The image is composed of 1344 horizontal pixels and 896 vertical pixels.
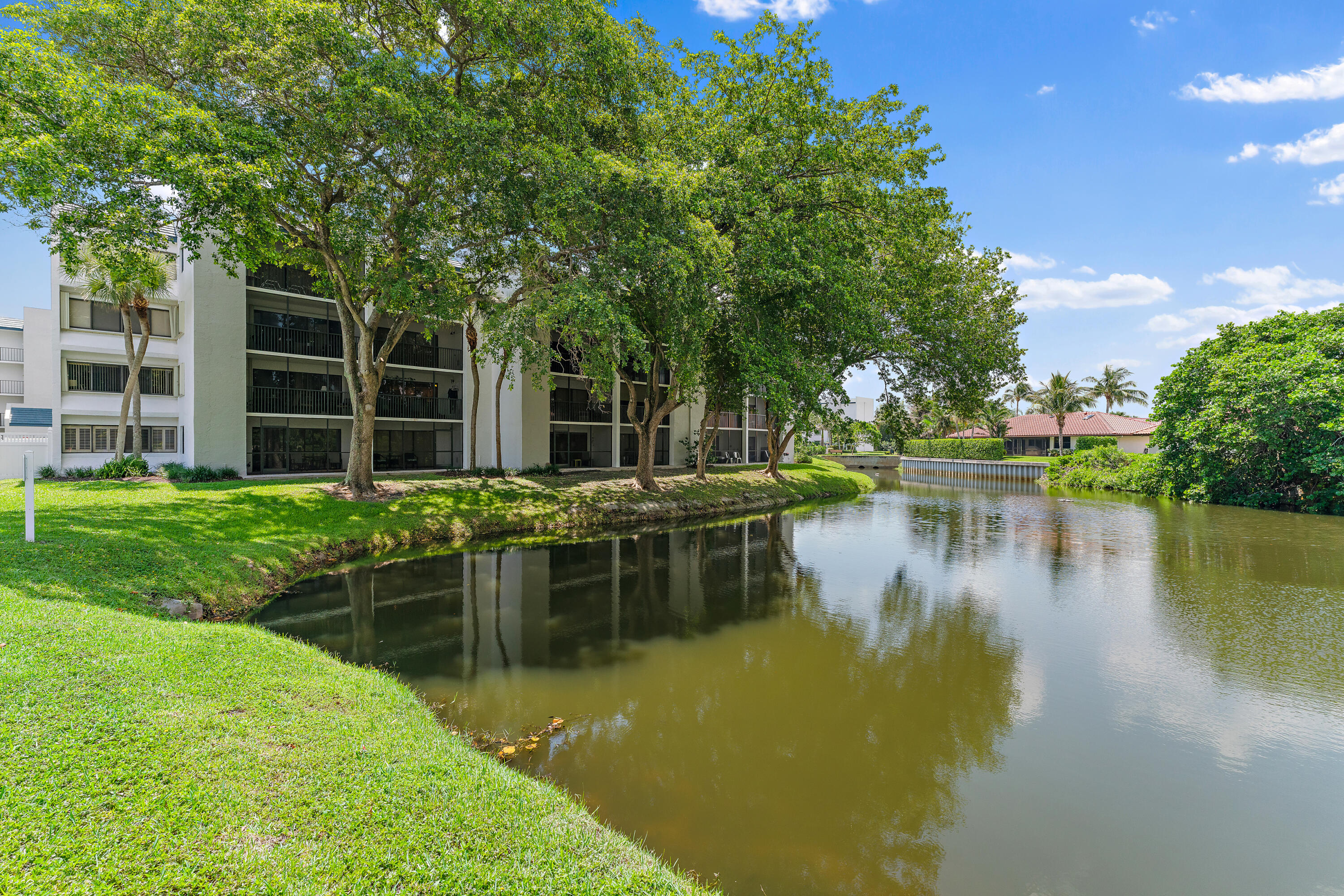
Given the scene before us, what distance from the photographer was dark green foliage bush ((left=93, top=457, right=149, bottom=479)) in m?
18.0

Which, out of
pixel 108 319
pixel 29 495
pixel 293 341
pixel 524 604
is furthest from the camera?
pixel 293 341

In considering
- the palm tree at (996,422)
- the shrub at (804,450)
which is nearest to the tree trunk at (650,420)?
the shrub at (804,450)

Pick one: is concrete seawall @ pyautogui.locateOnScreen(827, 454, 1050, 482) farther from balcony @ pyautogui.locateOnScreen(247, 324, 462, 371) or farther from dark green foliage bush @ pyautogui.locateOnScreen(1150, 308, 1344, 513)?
balcony @ pyautogui.locateOnScreen(247, 324, 462, 371)

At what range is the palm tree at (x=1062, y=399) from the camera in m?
54.3

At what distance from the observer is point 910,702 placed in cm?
683

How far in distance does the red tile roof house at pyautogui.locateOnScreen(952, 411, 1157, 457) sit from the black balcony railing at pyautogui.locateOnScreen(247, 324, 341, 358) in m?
56.3

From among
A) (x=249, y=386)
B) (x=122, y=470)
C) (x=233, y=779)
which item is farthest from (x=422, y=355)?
(x=233, y=779)

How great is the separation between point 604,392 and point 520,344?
4641mm

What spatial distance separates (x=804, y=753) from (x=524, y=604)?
6.28 metres

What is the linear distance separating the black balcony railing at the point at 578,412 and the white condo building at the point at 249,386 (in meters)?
0.18

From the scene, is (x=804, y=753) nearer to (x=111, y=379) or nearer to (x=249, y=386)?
(x=249, y=386)

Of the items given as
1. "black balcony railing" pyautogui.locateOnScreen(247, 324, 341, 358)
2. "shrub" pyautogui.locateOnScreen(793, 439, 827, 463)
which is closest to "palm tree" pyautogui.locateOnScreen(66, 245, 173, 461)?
"black balcony railing" pyautogui.locateOnScreen(247, 324, 341, 358)

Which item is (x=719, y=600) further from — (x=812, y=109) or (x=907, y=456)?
(x=907, y=456)

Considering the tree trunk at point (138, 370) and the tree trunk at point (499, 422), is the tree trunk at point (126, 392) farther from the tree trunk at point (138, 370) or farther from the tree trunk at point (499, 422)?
the tree trunk at point (499, 422)
